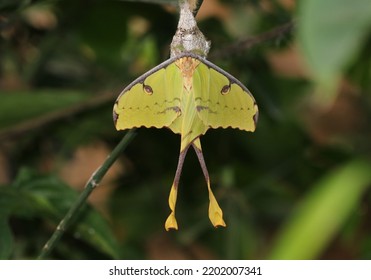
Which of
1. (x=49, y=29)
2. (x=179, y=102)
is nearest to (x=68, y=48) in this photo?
(x=49, y=29)

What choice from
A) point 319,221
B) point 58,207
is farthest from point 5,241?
point 319,221

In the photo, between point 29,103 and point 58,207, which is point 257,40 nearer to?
point 58,207

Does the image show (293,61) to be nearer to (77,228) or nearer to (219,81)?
(77,228)

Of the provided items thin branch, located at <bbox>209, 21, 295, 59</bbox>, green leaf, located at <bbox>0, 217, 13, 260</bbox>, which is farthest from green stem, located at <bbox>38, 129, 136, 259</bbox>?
thin branch, located at <bbox>209, 21, 295, 59</bbox>

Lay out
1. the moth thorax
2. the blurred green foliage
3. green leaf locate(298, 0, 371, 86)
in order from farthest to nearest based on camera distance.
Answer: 1. the blurred green foliage
2. the moth thorax
3. green leaf locate(298, 0, 371, 86)

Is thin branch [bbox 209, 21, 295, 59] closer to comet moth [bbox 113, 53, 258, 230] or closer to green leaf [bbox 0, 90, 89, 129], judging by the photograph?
comet moth [bbox 113, 53, 258, 230]

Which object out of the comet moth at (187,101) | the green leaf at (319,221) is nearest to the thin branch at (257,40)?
the comet moth at (187,101)
